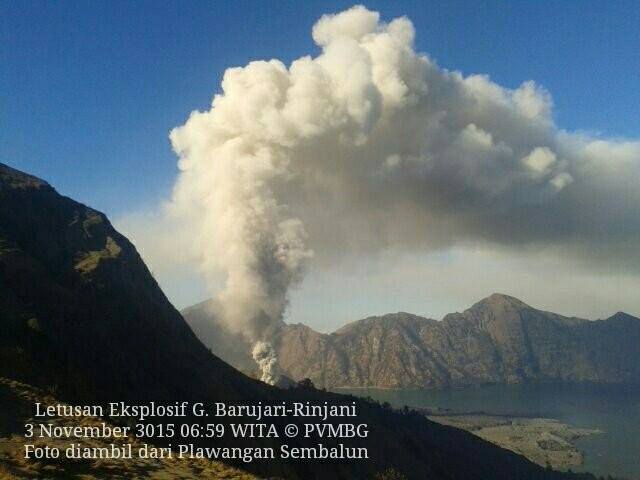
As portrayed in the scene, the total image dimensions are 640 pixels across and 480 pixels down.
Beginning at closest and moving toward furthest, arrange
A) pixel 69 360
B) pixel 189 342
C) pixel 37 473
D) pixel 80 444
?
pixel 37 473
pixel 80 444
pixel 69 360
pixel 189 342

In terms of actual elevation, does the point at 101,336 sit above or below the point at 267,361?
above

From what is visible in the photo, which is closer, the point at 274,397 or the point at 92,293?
the point at 92,293

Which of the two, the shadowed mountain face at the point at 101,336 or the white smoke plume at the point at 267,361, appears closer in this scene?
the shadowed mountain face at the point at 101,336

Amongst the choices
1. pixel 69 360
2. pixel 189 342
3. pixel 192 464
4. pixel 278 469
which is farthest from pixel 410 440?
pixel 192 464

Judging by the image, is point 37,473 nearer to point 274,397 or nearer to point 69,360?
point 69,360

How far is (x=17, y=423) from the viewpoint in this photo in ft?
63.3

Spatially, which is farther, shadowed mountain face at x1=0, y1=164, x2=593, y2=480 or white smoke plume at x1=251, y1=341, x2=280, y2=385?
white smoke plume at x1=251, y1=341, x2=280, y2=385

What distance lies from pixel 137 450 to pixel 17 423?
4649 millimetres

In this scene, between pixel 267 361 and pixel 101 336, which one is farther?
pixel 267 361

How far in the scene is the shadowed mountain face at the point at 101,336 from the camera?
41.7 m

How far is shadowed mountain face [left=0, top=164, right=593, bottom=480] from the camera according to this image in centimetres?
4169

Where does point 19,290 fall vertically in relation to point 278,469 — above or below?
above

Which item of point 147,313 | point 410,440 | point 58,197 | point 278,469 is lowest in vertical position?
point 410,440

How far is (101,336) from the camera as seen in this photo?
2286 inches
